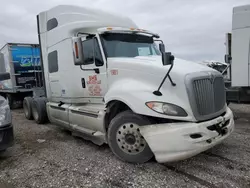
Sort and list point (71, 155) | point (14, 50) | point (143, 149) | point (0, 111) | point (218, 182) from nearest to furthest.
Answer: point (218, 182)
point (143, 149)
point (0, 111)
point (71, 155)
point (14, 50)

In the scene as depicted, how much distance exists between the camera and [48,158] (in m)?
4.22

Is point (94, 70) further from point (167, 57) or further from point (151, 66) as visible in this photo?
point (167, 57)

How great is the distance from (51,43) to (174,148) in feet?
14.9

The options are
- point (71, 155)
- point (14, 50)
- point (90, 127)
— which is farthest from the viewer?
point (14, 50)

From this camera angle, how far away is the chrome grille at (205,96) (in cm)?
332

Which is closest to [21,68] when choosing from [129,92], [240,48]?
[129,92]

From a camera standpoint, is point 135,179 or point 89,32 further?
point 89,32

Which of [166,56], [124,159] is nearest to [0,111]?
A: [124,159]

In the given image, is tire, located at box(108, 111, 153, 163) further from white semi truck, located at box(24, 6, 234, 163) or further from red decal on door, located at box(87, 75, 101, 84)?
red decal on door, located at box(87, 75, 101, 84)

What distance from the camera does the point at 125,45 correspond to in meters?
4.61

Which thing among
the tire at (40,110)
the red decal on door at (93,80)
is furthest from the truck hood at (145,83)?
the tire at (40,110)

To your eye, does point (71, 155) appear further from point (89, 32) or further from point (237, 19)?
point (237, 19)

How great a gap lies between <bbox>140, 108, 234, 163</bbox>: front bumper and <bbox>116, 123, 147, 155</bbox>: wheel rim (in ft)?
0.74

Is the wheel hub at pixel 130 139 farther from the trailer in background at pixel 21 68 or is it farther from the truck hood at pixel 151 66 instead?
the trailer in background at pixel 21 68
